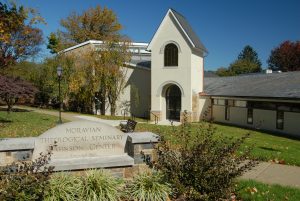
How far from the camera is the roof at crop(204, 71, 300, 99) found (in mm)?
21359

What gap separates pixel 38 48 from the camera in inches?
1713

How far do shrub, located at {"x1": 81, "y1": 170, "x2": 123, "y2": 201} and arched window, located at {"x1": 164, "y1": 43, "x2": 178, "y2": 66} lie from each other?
68.1 ft

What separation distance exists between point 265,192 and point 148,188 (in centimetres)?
261

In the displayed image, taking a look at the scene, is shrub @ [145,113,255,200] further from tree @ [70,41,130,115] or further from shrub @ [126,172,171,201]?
tree @ [70,41,130,115]

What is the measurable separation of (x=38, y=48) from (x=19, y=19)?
37162 millimetres

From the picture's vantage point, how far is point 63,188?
5.93 meters

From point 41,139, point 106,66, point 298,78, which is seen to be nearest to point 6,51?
point 106,66

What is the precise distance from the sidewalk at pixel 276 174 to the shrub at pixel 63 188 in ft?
14.1

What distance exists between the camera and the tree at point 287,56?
63.8 metres

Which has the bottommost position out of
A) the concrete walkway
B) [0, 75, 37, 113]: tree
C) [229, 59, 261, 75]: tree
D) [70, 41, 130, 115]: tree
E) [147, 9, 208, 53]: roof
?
the concrete walkway

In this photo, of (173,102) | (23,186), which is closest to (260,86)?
(173,102)

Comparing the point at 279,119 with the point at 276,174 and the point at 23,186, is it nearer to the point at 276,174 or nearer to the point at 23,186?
the point at 276,174

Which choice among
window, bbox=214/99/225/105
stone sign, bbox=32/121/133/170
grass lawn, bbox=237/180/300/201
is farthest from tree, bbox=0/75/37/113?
grass lawn, bbox=237/180/300/201

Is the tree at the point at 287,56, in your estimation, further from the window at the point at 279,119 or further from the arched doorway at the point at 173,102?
the window at the point at 279,119
